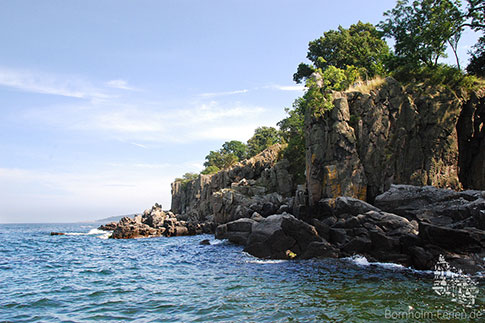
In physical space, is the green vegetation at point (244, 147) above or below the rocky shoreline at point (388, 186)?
above

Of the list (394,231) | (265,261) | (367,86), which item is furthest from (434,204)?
(367,86)

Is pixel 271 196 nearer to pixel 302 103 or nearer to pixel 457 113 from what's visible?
pixel 302 103

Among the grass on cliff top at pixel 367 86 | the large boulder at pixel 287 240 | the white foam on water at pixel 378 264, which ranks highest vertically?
the grass on cliff top at pixel 367 86

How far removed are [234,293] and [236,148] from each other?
101 m

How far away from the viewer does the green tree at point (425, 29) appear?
1292 inches

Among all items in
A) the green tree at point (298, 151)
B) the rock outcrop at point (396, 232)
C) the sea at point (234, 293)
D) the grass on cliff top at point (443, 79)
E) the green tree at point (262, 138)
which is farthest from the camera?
the green tree at point (262, 138)

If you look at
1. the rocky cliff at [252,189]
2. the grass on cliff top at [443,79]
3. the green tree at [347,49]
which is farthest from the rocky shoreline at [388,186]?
the green tree at [347,49]

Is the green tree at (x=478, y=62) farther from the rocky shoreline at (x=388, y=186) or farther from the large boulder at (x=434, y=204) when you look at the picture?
the large boulder at (x=434, y=204)

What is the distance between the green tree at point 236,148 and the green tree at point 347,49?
5375 centimetres

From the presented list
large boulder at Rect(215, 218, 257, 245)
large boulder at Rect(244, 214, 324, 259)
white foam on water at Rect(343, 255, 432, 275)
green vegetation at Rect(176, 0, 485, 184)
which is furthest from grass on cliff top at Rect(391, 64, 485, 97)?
large boulder at Rect(215, 218, 257, 245)

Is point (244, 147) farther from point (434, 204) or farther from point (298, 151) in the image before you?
point (434, 204)

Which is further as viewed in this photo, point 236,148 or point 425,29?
point 236,148

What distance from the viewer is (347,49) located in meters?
52.1

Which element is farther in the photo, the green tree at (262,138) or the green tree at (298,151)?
the green tree at (262,138)
